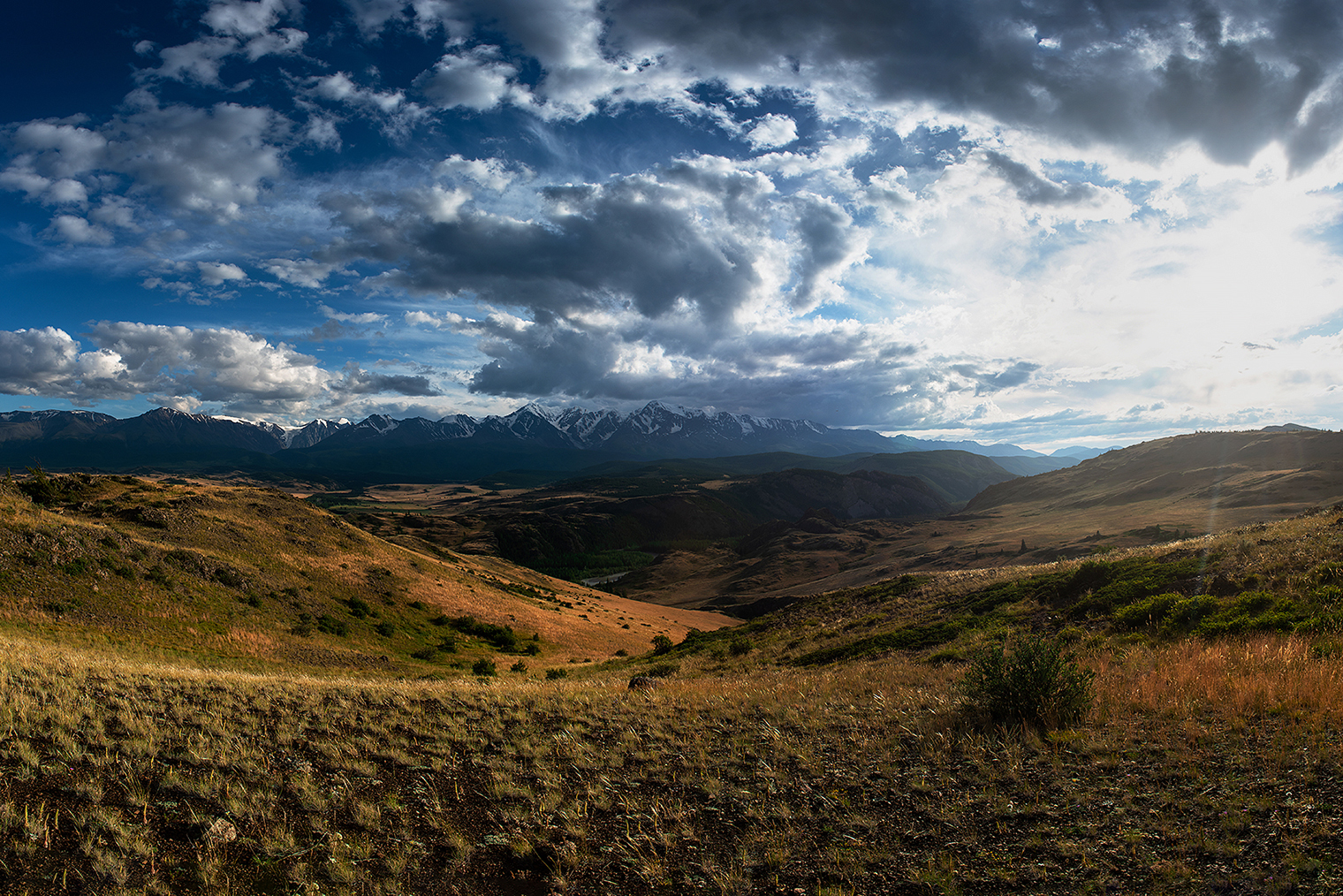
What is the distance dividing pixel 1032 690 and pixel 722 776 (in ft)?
16.6

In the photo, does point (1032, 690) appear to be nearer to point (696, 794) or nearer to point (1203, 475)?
point (696, 794)

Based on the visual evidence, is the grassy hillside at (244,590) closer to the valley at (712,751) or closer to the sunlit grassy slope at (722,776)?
the valley at (712,751)

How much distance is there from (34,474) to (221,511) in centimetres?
864

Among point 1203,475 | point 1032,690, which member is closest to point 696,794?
point 1032,690

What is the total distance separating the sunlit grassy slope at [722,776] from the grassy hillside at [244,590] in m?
6.47

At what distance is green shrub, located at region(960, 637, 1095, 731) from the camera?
858cm

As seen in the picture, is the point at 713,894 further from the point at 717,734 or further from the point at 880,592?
the point at 880,592

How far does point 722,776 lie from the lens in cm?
834

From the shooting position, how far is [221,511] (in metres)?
36.8

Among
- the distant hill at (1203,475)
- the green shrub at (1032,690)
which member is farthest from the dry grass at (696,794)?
the distant hill at (1203,475)

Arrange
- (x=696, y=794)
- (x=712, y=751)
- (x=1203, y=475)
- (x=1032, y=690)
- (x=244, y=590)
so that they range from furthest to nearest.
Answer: (x=1203, y=475), (x=244, y=590), (x=712, y=751), (x=1032, y=690), (x=696, y=794)

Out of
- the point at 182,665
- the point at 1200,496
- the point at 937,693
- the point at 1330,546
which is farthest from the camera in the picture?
the point at 1200,496

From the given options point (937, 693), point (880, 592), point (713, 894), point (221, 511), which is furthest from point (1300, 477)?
point (221, 511)

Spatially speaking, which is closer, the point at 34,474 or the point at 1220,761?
the point at 1220,761
